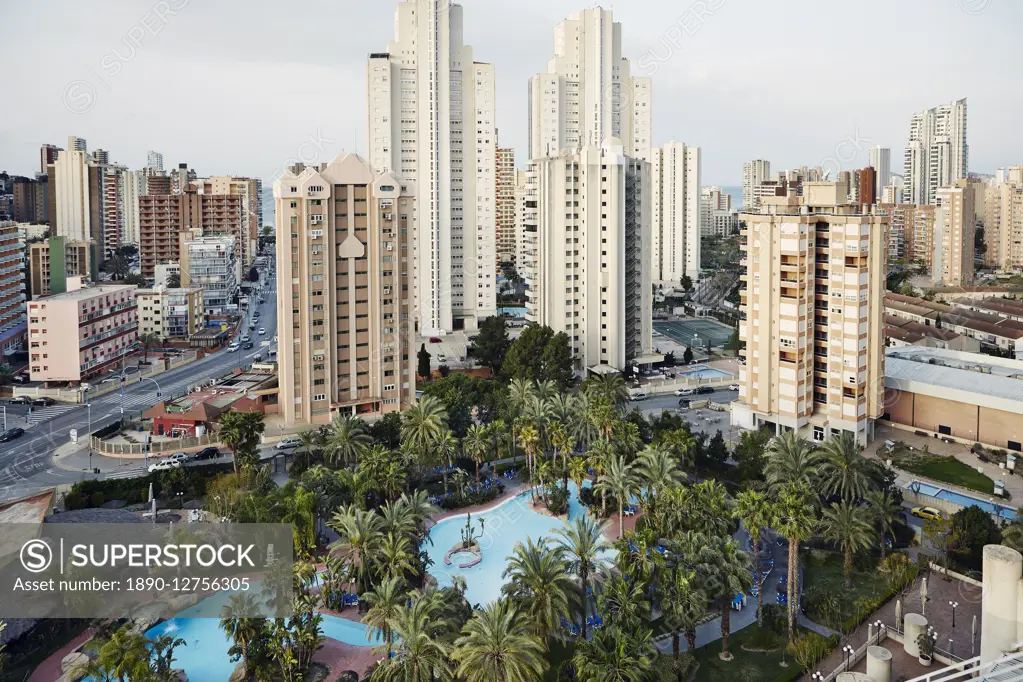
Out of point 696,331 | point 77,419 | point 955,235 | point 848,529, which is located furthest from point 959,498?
point 955,235

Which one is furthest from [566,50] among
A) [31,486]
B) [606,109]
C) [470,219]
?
[31,486]

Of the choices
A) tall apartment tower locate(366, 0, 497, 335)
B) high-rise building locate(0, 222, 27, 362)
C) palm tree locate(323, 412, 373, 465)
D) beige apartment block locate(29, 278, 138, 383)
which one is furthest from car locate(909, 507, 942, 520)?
high-rise building locate(0, 222, 27, 362)

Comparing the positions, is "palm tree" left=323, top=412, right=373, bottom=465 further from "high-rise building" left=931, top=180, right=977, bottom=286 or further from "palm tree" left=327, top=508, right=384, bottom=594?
"high-rise building" left=931, top=180, right=977, bottom=286

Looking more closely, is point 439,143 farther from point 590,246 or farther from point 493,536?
point 493,536

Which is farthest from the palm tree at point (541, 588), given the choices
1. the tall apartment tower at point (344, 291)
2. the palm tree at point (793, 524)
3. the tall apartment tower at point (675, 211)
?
the tall apartment tower at point (675, 211)

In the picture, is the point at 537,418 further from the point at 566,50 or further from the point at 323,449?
the point at 566,50

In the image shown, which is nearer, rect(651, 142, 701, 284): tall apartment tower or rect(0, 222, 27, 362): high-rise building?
rect(0, 222, 27, 362): high-rise building

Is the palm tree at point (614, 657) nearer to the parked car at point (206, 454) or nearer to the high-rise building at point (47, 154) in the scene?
the parked car at point (206, 454)
